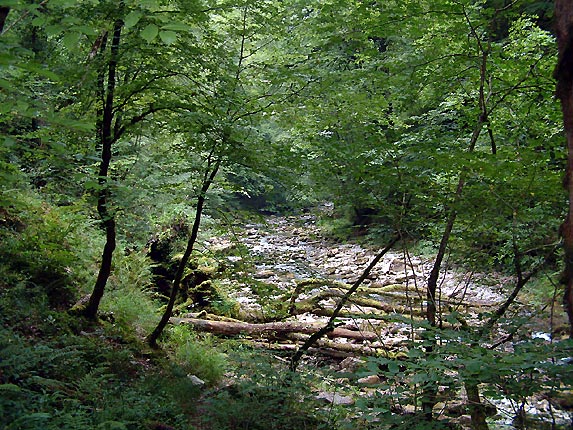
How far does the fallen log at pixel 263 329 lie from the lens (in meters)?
7.61

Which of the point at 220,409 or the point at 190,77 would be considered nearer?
the point at 220,409

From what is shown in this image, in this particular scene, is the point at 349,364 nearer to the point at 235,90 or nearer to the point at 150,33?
the point at 235,90

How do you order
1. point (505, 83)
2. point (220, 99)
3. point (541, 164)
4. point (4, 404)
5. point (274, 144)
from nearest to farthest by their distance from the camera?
point (4, 404) < point (541, 164) < point (505, 83) < point (220, 99) < point (274, 144)

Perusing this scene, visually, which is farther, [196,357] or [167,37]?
[196,357]

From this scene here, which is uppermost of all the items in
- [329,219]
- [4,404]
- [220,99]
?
[220,99]

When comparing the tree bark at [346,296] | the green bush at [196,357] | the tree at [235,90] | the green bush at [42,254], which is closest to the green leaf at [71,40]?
the tree at [235,90]

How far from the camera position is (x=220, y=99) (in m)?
4.59

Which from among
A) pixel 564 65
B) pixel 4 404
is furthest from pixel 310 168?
pixel 4 404

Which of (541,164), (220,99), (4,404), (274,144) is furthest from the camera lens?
(274,144)

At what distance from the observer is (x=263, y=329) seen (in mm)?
7727

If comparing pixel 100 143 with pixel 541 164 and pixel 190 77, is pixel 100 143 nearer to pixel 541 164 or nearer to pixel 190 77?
pixel 190 77

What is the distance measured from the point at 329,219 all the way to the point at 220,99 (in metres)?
2.19

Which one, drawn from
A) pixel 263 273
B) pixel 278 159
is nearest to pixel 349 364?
pixel 263 273

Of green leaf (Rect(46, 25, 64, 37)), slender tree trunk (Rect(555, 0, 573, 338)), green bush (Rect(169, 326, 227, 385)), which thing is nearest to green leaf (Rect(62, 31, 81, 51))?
green leaf (Rect(46, 25, 64, 37))
